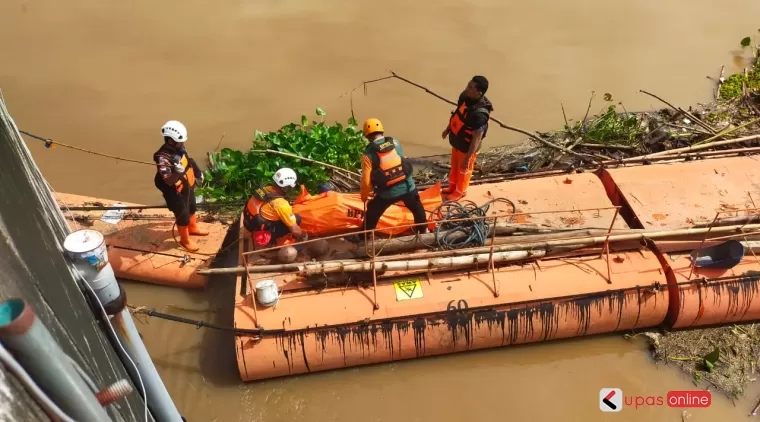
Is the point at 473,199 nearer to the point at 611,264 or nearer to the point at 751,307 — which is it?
the point at 611,264

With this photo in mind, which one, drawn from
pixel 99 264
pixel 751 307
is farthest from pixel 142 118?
pixel 751 307

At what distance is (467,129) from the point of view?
22.1 ft

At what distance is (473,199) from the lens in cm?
717

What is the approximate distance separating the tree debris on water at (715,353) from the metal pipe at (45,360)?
20.2 feet

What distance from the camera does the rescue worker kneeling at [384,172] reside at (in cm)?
589

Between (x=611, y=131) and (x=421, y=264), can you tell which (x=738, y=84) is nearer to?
(x=611, y=131)

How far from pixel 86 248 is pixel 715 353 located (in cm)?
645

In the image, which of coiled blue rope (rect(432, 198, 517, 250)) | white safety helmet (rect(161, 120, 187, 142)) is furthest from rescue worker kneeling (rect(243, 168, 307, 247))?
coiled blue rope (rect(432, 198, 517, 250))

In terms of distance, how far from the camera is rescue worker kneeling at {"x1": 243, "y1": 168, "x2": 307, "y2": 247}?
608 centimetres

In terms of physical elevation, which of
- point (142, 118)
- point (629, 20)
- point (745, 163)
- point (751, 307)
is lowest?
point (751, 307)

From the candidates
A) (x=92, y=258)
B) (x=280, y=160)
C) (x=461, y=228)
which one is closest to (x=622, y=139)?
(x=461, y=228)

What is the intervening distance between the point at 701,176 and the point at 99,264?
7185 mm

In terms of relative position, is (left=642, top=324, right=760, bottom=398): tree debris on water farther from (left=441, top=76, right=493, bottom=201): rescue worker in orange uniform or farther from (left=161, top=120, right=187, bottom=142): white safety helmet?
(left=161, top=120, right=187, bottom=142): white safety helmet

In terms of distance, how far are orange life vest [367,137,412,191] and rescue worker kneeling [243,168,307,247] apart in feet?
3.05
